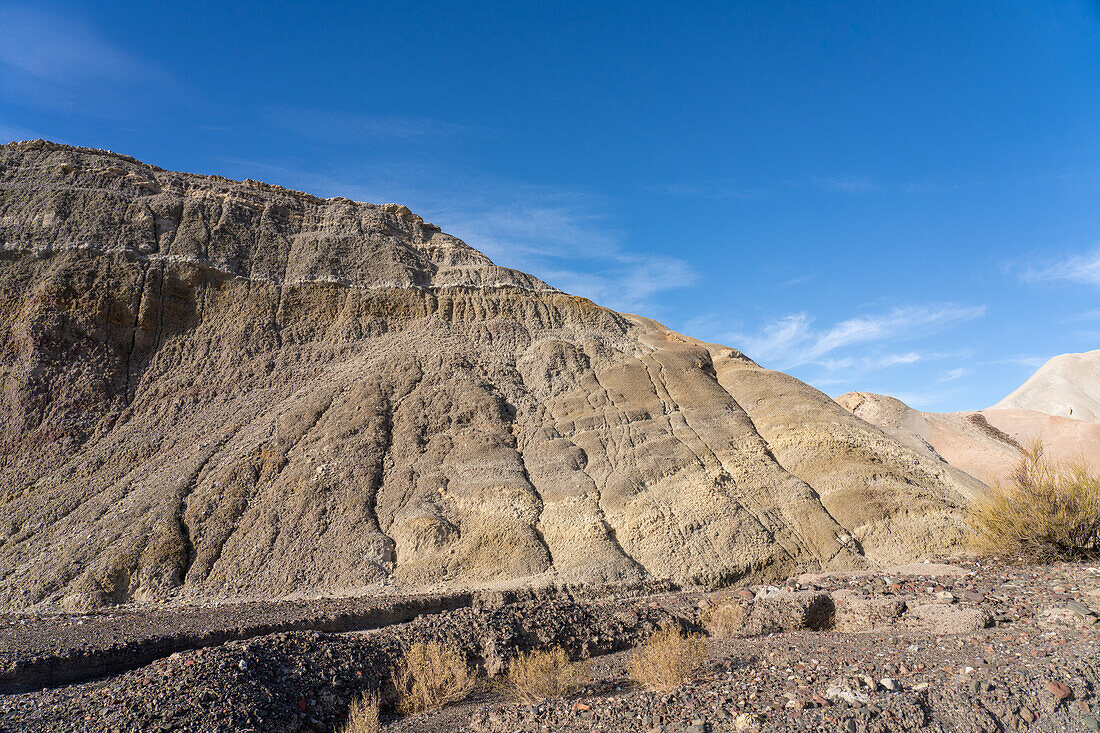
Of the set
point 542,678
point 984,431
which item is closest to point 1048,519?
point 542,678

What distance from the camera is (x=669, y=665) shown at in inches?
359

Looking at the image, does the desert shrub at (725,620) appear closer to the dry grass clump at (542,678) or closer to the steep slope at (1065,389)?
the dry grass clump at (542,678)

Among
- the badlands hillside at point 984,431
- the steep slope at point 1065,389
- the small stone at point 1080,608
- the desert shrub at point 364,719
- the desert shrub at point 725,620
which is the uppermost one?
the steep slope at point 1065,389

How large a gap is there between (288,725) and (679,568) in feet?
40.4

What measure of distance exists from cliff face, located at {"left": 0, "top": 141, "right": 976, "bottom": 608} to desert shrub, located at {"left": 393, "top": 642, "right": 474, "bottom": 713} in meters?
7.52

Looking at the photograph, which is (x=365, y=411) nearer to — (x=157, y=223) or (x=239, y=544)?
(x=239, y=544)

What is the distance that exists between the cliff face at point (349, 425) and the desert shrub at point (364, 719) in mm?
8962

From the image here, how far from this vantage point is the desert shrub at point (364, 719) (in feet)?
27.7

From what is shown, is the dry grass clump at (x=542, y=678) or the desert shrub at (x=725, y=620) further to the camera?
the desert shrub at (x=725, y=620)

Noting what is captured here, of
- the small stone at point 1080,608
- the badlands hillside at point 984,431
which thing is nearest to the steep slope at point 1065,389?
the badlands hillside at point 984,431

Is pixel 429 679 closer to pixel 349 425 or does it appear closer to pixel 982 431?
pixel 349 425

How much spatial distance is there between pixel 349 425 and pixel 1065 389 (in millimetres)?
72073

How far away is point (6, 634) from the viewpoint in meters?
13.3

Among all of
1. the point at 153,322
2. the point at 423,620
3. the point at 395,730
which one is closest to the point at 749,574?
the point at 423,620
